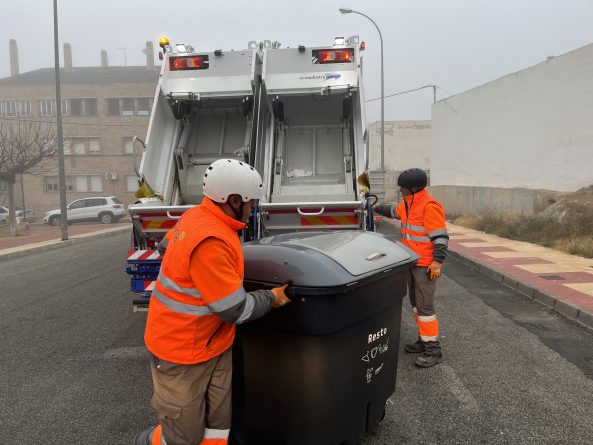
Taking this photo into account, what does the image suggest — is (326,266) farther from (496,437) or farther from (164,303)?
(496,437)

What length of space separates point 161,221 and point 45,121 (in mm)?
37177

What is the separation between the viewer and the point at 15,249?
12.6m

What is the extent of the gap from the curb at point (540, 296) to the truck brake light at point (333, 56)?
3915 mm

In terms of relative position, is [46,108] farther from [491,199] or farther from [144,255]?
[144,255]

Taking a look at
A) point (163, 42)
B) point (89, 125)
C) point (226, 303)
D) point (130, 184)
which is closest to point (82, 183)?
point (130, 184)

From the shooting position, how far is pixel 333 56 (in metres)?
5.98

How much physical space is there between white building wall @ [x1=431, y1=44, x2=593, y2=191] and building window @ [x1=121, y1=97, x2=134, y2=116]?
2543 centimetres

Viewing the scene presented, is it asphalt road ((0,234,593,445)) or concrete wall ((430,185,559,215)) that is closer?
asphalt road ((0,234,593,445))

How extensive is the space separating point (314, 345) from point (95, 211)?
79.2 feet

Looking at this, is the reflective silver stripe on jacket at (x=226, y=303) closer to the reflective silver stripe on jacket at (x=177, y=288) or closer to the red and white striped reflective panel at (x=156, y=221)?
the reflective silver stripe on jacket at (x=177, y=288)

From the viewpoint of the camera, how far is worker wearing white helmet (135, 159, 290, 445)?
2051 mm

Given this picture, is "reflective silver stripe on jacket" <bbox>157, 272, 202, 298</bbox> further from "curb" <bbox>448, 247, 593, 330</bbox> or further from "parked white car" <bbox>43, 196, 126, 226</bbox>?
"parked white car" <bbox>43, 196, 126, 226</bbox>

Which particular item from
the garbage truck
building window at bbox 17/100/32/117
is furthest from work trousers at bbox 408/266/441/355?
building window at bbox 17/100/32/117

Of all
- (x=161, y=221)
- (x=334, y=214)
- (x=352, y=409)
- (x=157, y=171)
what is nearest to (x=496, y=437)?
(x=352, y=409)
